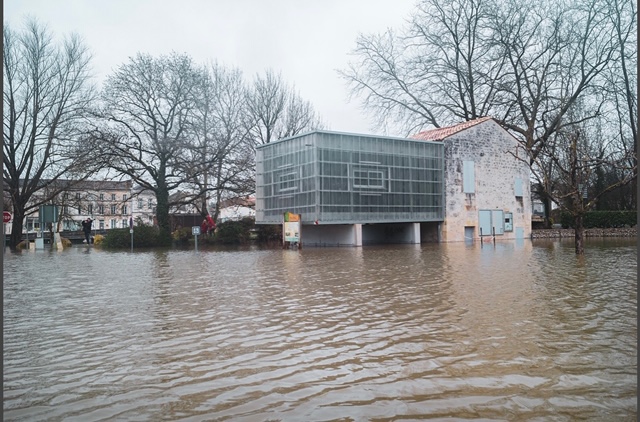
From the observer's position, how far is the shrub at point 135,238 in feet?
101

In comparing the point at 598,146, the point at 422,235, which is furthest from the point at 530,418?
the point at 598,146

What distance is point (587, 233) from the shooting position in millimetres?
40125

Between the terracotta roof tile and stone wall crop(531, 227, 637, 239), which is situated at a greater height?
the terracotta roof tile

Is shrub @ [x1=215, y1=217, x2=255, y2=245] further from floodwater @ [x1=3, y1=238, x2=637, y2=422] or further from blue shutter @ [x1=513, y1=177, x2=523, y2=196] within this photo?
floodwater @ [x1=3, y1=238, x2=637, y2=422]

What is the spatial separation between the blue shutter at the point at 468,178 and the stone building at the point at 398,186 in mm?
65

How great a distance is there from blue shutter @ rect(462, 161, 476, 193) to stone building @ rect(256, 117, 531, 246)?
6 centimetres

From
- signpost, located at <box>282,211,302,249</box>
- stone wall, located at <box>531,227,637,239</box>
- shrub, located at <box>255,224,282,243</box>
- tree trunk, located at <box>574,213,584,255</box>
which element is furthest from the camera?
stone wall, located at <box>531,227,637,239</box>

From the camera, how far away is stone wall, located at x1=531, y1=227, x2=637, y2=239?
37.8m

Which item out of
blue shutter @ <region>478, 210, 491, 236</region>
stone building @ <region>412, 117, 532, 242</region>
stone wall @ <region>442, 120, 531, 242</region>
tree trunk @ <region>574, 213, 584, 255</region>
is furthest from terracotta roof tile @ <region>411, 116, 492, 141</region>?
tree trunk @ <region>574, 213, 584, 255</region>

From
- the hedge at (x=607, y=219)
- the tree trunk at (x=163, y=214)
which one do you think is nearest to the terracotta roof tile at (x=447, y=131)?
the hedge at (x=607, y=219)

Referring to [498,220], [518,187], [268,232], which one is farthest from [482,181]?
[268,232]

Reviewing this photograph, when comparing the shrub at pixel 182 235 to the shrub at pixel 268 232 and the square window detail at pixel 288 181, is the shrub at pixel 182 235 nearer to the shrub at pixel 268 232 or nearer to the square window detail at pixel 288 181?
the shrub at pixel 268 232

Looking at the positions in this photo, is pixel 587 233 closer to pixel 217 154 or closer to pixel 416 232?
pixel 416 232

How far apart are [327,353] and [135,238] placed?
92.7 feet
